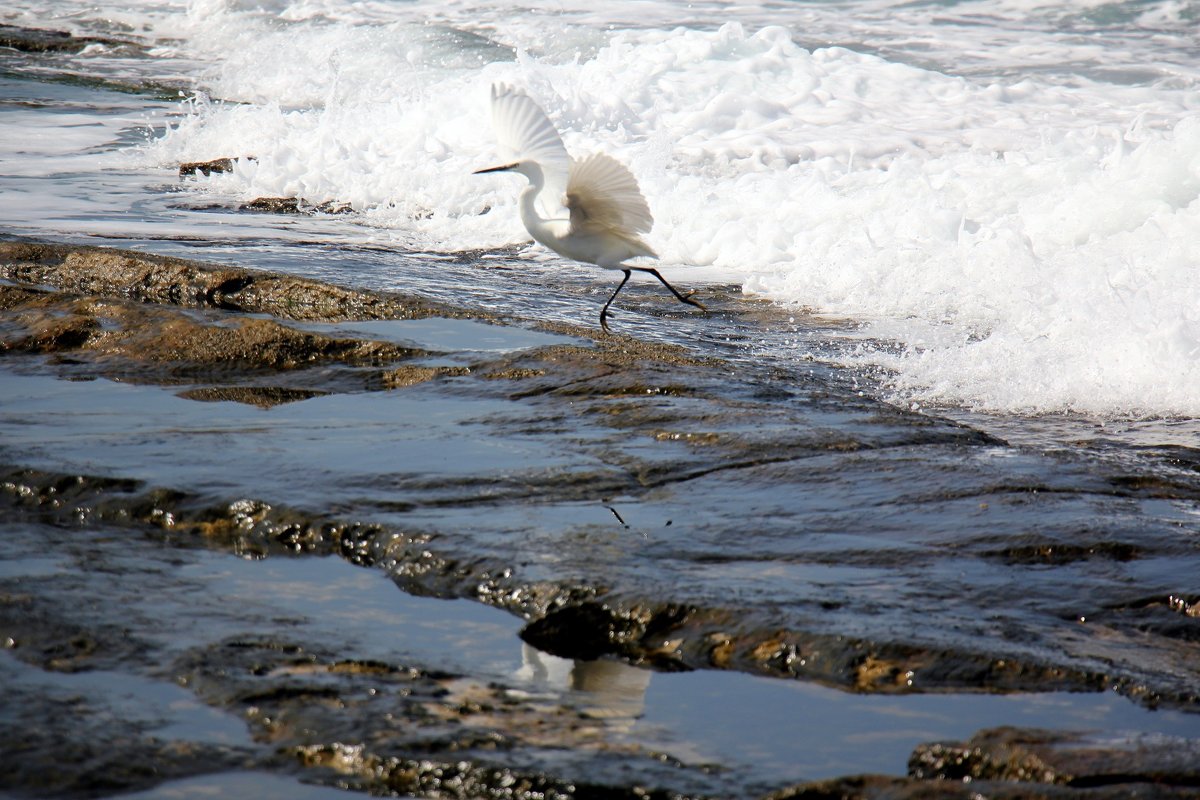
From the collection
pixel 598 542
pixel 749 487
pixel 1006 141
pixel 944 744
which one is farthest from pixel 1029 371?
pixel 1006 141

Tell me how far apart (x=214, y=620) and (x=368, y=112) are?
10.8m

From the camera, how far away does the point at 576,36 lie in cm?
1955

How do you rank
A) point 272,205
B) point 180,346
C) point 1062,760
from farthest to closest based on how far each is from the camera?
point 272,205 → point 180,346 → point 1062,760

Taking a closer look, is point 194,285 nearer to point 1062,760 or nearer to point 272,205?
point 272,205

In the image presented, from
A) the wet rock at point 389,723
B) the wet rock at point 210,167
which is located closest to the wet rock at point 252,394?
the wet rock at point 389,723

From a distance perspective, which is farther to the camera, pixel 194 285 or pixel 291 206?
pixel 291 206

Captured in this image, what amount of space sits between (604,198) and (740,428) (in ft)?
7.68

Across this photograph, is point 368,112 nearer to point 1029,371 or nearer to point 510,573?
point 1029,371

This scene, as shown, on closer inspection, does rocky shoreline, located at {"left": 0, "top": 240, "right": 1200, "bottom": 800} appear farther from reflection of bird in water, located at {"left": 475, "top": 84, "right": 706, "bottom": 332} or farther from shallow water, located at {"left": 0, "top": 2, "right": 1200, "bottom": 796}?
reflection of bird in water, located at {"left": 475, "top": 84, "right": 706, "bottom": 332}

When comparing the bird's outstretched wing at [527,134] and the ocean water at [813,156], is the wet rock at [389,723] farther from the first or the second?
the bird's outstretched wing at [527,134]

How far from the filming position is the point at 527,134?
20.7ft

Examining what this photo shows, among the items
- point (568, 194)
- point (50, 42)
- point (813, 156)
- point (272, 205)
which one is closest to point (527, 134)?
point (568, 194)

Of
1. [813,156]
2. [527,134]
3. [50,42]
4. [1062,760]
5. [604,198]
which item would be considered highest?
[50,42]

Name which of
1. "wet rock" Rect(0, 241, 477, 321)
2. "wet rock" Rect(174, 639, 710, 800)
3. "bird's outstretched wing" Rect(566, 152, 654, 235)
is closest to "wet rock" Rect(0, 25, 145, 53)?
"wet rock" Rect(0, 241, 477, 321)
